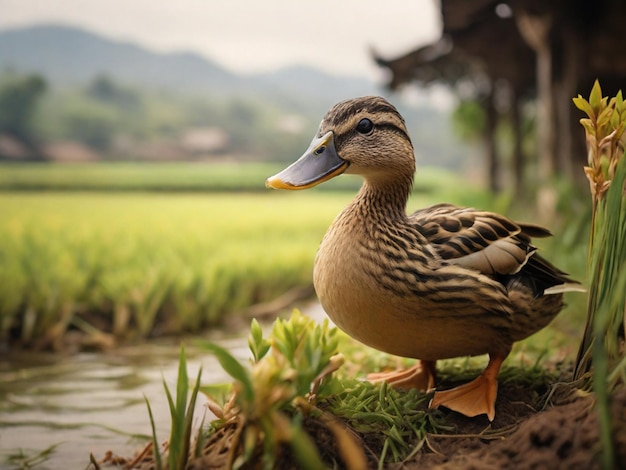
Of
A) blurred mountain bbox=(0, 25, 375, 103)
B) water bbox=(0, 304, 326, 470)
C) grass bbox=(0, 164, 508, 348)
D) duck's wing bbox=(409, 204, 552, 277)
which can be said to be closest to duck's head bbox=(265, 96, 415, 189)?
duck's wing bbox=(409, 204, 552, 277)

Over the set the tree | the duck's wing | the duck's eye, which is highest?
the tree

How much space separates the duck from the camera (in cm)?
147

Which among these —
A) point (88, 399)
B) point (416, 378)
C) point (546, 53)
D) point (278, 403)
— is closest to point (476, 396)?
point (416, 378)

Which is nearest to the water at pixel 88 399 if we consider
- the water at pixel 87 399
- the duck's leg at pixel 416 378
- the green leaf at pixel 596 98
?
the water at pixel 87 399

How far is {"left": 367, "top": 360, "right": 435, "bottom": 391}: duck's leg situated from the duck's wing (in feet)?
1.13

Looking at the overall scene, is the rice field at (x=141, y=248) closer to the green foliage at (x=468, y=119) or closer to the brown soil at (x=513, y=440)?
the brown soil at (x=513, y=440)

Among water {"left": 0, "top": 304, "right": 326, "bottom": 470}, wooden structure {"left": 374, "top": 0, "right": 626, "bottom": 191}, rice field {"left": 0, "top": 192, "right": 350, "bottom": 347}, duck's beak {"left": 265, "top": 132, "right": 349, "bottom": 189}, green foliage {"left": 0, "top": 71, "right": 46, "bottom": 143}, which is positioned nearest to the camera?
duck's beak {"left": 265, "top": 132, "right": 349, "bottom": 189}

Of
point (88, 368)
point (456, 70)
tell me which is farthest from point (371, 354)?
point (456, 70)

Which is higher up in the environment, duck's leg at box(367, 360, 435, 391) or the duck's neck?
the duck's neck

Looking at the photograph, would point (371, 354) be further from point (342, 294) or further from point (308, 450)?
point (308, 450)

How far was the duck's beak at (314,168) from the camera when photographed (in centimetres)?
144

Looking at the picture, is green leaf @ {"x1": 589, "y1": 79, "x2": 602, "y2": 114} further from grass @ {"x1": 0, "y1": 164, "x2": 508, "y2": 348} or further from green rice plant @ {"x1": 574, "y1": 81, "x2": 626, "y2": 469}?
grass @ {"x1": 0, "y1": 164, "x2": 508, "y2": 348}

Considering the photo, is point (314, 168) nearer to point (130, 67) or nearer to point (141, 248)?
point (141, 248)

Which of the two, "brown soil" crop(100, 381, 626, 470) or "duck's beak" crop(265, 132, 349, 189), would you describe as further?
"duck's beak" crop(265, 132, 349, 189)
